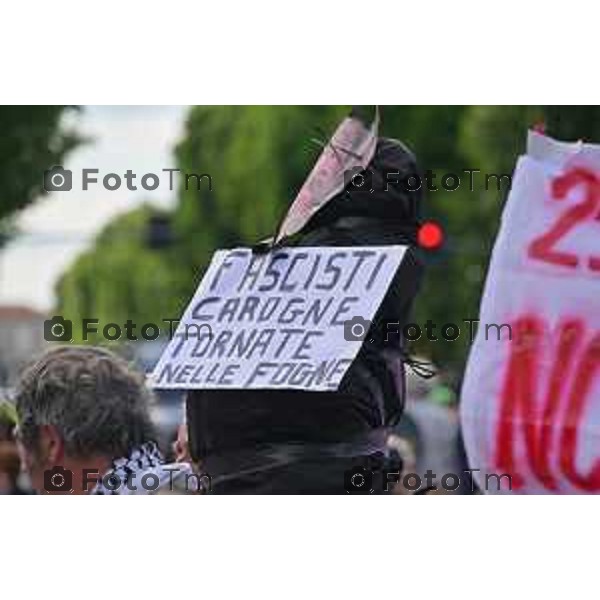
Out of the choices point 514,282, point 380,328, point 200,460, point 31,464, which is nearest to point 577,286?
point 514,282

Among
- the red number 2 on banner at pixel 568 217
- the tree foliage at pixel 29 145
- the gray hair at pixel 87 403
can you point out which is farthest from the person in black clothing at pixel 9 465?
the tree foliage at pixel 29 145

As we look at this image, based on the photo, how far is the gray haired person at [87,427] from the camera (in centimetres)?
611

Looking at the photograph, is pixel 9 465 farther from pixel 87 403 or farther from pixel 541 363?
pixel 541 363

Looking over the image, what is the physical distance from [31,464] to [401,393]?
4.07ft

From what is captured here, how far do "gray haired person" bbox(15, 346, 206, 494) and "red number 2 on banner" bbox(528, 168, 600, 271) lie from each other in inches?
52.8

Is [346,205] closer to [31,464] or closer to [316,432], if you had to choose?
[316,432]

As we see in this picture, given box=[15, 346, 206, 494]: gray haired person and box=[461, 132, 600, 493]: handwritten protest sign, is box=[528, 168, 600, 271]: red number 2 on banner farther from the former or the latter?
box=[15, 346, 206, 494]: gray haired person

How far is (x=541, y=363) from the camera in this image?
259 inches

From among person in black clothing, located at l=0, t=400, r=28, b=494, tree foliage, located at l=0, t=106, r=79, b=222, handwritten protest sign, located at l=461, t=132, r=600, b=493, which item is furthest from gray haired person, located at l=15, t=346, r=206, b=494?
tree foliage, located at l=0, t=106, r=79, b=222

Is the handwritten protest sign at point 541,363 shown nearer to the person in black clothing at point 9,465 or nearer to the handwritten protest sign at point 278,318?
the handwritten protest sign at point 278,318
